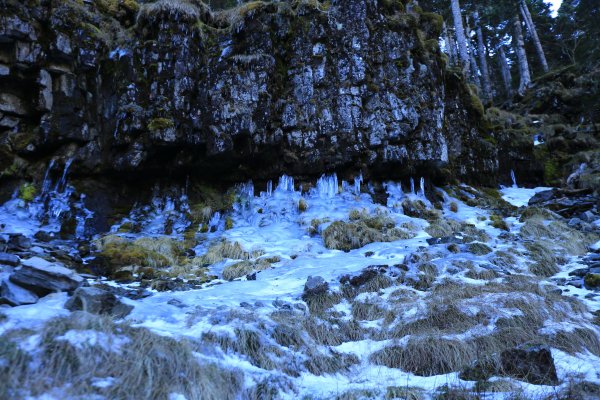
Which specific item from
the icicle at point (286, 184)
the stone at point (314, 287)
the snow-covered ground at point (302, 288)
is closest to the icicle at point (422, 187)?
the snow-covered ground at point (302, 288)

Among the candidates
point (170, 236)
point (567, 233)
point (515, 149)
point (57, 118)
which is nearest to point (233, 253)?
point (170, 236)

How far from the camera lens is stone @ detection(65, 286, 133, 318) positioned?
535 cm

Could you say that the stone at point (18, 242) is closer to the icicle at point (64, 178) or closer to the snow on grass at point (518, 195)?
the icicle at point (64, 178)

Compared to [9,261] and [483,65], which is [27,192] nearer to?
[9,261]

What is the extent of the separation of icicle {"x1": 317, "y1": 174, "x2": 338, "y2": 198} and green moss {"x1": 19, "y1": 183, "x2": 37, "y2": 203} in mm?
8757

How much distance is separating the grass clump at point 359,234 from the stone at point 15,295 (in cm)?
711

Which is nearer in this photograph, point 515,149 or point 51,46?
point 51,46

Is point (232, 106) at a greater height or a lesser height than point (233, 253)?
greater

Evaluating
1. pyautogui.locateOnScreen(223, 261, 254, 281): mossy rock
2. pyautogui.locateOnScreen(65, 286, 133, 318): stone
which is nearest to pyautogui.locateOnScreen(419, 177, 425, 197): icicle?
pyautogui.locateOnScreen(223, 261, 254, 281): mossy rock

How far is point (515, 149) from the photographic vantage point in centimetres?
1819

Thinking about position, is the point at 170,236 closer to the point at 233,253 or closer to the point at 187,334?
the point at 233,253

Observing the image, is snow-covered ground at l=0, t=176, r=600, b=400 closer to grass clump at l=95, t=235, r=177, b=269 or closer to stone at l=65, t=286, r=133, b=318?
stone at l=65, t=286, r=133, b=318

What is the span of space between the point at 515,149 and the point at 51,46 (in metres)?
18.1

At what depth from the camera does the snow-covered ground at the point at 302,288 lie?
4652mm
